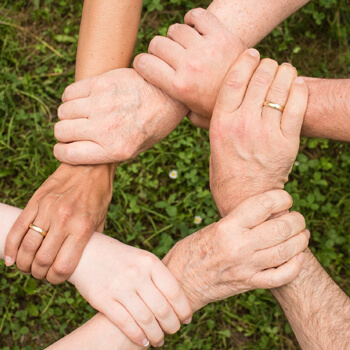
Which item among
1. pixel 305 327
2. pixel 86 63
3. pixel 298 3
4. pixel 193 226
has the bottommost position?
pixel 193 226

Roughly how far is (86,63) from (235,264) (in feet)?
4.54

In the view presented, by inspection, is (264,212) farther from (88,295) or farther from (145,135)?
(88,295)

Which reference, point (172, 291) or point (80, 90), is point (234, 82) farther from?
point (172, 291)

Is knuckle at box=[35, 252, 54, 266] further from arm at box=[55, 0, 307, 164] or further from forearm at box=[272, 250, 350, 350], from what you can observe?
forearm at box=[272, 250, 350, 350]

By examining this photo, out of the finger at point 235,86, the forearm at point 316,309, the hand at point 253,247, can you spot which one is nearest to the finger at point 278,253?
the hand at point 253,247

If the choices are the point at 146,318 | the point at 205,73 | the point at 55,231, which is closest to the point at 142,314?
the point at 146,318

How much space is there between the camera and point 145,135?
2.29 meters

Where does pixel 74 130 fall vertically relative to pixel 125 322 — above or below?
above

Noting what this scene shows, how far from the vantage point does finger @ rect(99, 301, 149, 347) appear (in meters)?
1.91

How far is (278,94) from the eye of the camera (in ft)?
6.47

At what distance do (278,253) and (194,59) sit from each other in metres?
1.01

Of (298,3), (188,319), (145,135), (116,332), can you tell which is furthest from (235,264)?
(298,3)

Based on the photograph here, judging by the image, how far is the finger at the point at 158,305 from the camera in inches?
76.0

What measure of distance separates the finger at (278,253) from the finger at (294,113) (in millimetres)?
481
